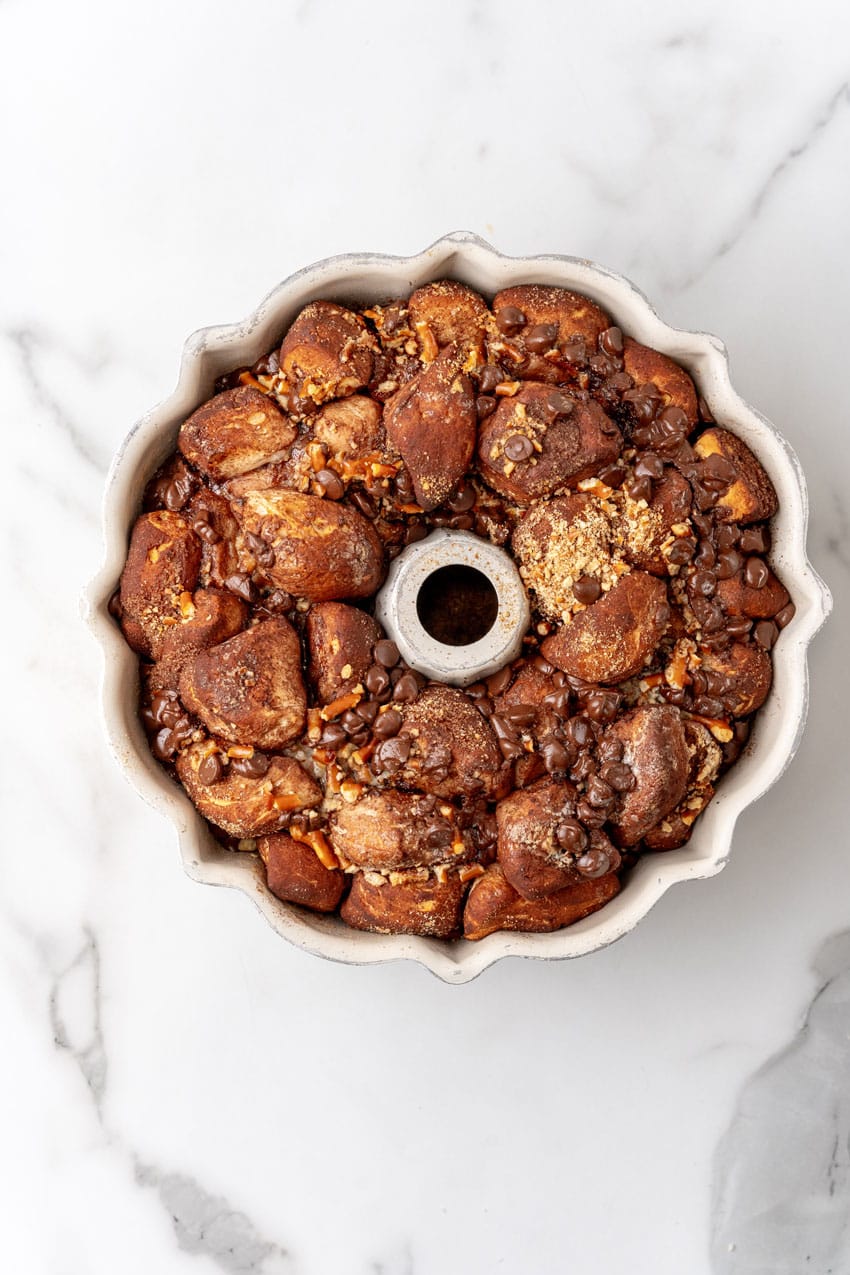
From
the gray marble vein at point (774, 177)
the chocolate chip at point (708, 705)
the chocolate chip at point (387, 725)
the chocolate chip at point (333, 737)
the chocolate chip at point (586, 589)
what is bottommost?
the chocolate chip at point (333, 737)

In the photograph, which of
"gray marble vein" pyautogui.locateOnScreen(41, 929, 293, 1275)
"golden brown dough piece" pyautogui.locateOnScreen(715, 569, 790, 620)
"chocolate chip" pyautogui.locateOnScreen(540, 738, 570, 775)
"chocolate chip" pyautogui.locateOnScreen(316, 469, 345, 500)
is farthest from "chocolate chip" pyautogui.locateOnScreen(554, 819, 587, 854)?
"gray marble vein" pyautogui.locateOnScreen(41, 929, 293, 1275)

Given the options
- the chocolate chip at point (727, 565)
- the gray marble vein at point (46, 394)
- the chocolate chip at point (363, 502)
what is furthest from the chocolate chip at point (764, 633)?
the gray marble vein at point (46, 394)

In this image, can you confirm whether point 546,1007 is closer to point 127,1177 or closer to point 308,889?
point 308,889

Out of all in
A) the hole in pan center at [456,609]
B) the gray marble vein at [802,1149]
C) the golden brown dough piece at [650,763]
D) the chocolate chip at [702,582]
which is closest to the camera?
the golden brown dough piece at [650,763]

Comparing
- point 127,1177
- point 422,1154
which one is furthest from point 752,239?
point 127,1177

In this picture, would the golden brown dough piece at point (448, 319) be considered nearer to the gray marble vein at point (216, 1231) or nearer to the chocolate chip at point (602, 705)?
the chocolate chip at point (602, 705)

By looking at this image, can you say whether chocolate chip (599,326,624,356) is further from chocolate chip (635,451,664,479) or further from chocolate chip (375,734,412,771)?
chocolate chip (375,734,412,771)
